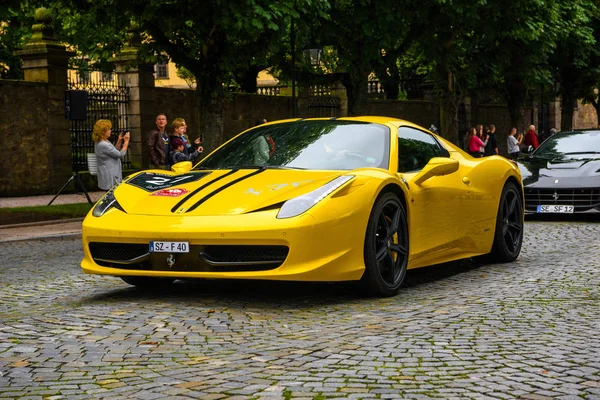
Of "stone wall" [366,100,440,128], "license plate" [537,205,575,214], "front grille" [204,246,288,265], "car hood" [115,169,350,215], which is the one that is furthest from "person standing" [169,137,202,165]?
"stone wall" [366,100,440,128]

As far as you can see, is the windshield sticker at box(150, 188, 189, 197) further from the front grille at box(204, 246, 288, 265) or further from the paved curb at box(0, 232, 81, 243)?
the paved curb at box(0, 232, 81, 243)

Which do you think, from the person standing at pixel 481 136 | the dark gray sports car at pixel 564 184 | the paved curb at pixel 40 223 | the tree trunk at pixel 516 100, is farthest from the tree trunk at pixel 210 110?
the tree trunk at pixel 516 100

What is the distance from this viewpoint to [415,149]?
8.66 m

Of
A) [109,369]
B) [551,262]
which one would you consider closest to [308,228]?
[109,369]

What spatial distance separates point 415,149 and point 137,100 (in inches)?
812

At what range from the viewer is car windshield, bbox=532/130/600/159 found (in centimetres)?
1681

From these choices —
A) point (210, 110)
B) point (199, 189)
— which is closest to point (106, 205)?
point (199, 189)

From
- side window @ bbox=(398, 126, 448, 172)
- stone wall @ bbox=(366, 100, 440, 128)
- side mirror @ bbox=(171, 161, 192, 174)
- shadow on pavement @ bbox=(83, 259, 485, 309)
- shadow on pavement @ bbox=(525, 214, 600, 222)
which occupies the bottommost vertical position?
shadow on pavement @ bbox=(525, 214, 600, 222)

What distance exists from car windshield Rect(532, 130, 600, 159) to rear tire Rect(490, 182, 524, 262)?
6.67 metres

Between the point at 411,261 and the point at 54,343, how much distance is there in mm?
3214

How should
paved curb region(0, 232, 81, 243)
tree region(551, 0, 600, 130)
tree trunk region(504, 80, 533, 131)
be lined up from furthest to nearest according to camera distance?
tree trunk region(504, 80, 533, 131), tree region(551, 0, 600, 130), paved curb region(0, 232, 81, 243)

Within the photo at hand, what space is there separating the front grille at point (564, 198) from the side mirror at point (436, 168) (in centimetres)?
741

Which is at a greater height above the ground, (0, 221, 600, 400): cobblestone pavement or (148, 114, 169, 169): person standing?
(148, 114, 169, 169): person standing

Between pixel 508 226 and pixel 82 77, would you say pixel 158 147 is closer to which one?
pixel 508 226
